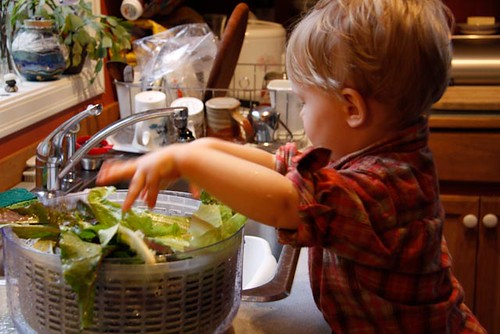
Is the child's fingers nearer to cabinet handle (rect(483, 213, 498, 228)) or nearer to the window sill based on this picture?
the window sill

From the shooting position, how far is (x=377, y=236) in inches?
29.6

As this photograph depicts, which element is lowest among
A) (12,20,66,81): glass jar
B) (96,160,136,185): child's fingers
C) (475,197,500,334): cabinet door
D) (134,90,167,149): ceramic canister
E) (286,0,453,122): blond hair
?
(475,197,500,334): cabinet door

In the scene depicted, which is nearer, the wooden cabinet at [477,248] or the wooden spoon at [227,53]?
the wooden spoon at [227,53]

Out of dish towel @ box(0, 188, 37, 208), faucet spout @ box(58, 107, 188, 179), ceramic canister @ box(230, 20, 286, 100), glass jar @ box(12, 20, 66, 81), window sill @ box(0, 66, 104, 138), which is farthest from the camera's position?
ceramic canister @ box(230, 20, 286, 100)

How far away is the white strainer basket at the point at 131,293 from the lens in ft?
2.31

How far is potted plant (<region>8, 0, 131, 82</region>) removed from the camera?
1.61 metres

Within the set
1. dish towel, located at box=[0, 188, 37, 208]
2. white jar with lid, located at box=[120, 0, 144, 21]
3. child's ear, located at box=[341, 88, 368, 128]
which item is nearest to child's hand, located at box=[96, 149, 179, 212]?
child's ear, located at box=[341, 88, 368, 128]

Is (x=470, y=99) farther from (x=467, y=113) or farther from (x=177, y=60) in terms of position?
(x=177, y=60)

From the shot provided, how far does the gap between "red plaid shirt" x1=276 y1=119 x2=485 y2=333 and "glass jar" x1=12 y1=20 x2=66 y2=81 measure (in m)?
0.89

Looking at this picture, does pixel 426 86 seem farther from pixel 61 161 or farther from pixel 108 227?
pixel 61 161

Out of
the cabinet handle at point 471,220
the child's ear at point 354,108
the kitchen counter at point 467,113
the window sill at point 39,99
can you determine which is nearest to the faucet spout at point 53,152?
the window sill at point 39,99

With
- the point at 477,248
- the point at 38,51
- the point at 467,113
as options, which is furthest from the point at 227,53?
the point at 477,248

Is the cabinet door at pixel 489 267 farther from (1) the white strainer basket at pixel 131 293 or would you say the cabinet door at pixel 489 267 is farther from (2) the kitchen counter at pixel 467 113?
(1) the white strainer basket at pixel 131 293

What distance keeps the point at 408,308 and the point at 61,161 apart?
30.4 inches
